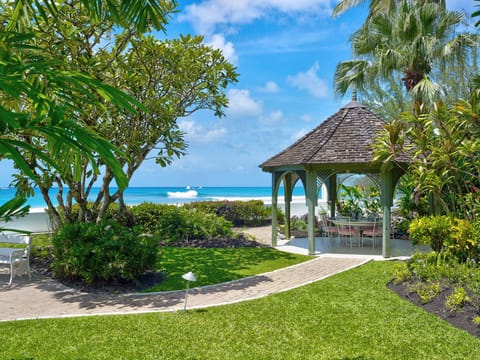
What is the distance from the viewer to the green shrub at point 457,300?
21.3 ft

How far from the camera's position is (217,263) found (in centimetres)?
1110

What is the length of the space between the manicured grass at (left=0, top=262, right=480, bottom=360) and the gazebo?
5.21 metres

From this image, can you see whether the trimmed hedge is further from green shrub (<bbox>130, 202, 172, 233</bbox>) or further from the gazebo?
the gazebo

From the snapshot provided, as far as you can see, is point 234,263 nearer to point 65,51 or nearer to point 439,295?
point 439,295

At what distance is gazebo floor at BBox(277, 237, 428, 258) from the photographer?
12594 mm

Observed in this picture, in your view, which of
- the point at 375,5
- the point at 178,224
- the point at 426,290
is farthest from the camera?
the point at 375,5

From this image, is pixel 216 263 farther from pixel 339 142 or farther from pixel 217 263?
pixel 339 142

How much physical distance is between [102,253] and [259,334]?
4021 mm

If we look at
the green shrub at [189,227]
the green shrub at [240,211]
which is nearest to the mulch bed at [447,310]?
the green shrub at [189,227]

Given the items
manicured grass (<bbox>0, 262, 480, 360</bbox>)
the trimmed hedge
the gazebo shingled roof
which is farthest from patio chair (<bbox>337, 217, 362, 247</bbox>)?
manicured grass (<bbox>0, 262, 480, 360</bbox>)

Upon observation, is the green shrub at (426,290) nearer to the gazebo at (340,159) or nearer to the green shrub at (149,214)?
the gazebo at (340,159)

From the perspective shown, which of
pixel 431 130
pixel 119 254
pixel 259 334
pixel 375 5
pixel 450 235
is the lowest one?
pixel 259 334

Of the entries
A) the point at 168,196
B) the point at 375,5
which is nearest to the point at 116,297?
the point at 375,5

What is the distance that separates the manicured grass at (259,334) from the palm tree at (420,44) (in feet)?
31.7
